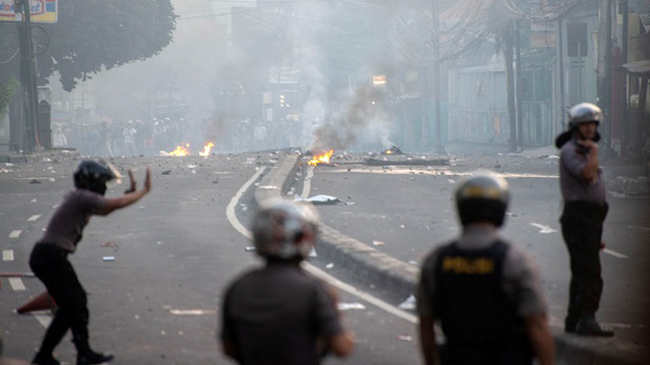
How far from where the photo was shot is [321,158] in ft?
138

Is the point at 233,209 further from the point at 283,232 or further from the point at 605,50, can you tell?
the point at 283,232

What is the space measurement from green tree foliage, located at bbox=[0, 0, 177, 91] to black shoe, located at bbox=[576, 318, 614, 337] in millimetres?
48320

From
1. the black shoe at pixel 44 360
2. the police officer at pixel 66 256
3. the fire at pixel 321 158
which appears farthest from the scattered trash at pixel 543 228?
the fire at pixel 321 158

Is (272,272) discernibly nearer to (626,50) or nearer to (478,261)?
Answer: (478,261)

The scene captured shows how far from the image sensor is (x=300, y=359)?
15.7 feet

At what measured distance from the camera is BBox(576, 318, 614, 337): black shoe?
9336mm

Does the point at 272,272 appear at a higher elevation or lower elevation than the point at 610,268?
higher

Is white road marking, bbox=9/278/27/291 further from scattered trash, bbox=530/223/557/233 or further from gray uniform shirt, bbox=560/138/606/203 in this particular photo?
scattered trash, bbox=530/223/557/233

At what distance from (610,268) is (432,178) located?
1777 centimetres

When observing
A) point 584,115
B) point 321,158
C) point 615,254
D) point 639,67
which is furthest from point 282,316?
point 321,158

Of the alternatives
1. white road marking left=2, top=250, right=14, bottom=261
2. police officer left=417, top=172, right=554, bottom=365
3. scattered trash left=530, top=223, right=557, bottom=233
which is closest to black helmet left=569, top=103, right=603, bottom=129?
police officer left=417, top=172, right=554, bottom=365

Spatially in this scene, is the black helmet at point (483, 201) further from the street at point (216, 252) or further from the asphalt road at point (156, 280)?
the asphalt road at point (156, 280)

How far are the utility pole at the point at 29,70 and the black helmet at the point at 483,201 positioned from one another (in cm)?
4410

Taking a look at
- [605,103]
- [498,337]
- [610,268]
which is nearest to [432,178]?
[605,103]
